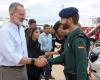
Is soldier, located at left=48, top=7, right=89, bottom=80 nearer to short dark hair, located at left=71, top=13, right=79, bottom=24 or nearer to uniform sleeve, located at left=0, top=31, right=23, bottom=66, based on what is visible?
short dark hair, located at left=71, top=13, right=79, bottom=24

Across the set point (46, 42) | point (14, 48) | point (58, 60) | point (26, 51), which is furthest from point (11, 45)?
point (46, 42)

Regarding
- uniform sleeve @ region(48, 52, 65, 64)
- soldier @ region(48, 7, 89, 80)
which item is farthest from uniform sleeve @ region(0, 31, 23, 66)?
soldier @ region(48, 7, 89, 80)

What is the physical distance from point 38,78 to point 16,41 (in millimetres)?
Result: 2488

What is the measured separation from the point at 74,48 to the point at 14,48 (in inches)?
41.1

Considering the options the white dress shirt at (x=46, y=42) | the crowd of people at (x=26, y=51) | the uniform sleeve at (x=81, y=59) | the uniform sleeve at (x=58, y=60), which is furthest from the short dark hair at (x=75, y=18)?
the white dress shirt at (x=46, y=42)

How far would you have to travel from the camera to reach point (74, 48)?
217 inches

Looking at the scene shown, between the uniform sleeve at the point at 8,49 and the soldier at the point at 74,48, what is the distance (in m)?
0.76

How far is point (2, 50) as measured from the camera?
6074 millimetres

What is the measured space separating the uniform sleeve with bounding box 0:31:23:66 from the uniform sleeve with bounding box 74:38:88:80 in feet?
3.46

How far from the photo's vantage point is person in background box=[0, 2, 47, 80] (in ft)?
19.9

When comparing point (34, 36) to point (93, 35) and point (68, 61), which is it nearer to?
point (68, 61)

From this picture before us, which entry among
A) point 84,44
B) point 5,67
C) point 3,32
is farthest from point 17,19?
point 84,44

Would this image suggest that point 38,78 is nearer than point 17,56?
No

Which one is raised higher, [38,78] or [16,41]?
[16,41]
